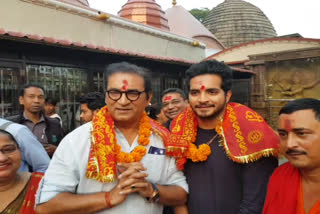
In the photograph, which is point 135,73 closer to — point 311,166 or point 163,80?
point 311,166

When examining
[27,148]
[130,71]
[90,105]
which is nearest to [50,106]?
[90,105]

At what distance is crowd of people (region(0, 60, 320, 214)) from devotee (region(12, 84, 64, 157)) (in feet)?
4.12

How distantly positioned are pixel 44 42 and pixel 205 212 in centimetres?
350

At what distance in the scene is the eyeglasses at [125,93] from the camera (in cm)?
159

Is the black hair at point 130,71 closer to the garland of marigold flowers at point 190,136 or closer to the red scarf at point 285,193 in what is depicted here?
the garland of marigold flowers at point 190,136

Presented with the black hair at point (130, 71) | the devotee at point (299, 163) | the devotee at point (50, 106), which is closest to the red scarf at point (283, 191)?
the devotee at point (299, 163)

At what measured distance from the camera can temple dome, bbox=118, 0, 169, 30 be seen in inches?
431

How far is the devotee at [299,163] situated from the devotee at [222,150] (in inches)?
5.5

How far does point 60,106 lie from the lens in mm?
5293

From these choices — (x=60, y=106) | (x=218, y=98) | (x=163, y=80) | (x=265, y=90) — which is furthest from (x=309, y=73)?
(x=218, y=98)

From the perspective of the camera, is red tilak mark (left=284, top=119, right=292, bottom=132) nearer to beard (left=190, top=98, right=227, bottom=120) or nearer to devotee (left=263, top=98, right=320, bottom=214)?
devotee (left=263, top=98, right=320, bottom=214)

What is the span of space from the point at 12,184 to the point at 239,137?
1.53 metres

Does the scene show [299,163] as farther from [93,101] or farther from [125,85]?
[93,101]

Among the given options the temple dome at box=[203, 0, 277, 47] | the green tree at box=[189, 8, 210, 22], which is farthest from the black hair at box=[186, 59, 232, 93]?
the green tree at box=[189, 8, 210, 22]
